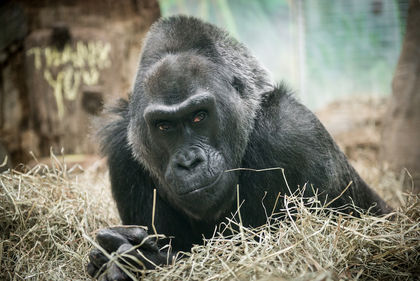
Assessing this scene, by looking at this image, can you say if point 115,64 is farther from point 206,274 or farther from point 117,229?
point 206,274

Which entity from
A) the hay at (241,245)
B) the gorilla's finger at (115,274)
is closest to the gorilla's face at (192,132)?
the hay at (241,245)

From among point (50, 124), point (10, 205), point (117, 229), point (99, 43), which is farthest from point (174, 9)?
point (117, 229)

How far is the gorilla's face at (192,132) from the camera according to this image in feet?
9.87

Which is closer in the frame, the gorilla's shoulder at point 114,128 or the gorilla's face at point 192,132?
the gorilla's face at point 192,132

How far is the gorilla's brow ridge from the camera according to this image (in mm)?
3059

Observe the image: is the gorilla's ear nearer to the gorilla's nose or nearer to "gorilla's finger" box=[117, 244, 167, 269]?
the gorilla's nose

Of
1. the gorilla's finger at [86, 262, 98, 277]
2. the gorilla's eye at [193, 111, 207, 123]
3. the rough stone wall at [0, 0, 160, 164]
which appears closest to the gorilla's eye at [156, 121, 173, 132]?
the gorilla's eye at [193, 111, 207, 123]

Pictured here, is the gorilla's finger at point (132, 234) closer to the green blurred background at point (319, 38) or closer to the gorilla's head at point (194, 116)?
the gorilla's head at point (194, 116)

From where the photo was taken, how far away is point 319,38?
1036 centimetres

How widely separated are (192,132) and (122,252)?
971mm

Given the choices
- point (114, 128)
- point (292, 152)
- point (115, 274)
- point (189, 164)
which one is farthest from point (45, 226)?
point (292, 152)

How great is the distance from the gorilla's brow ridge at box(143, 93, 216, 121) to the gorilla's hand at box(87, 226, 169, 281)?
0.84 meters

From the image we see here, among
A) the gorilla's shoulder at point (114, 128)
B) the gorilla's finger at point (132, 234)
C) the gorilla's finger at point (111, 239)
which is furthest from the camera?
the gorilla's shoulder at point (114, 128)

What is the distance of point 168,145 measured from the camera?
3203 mm
